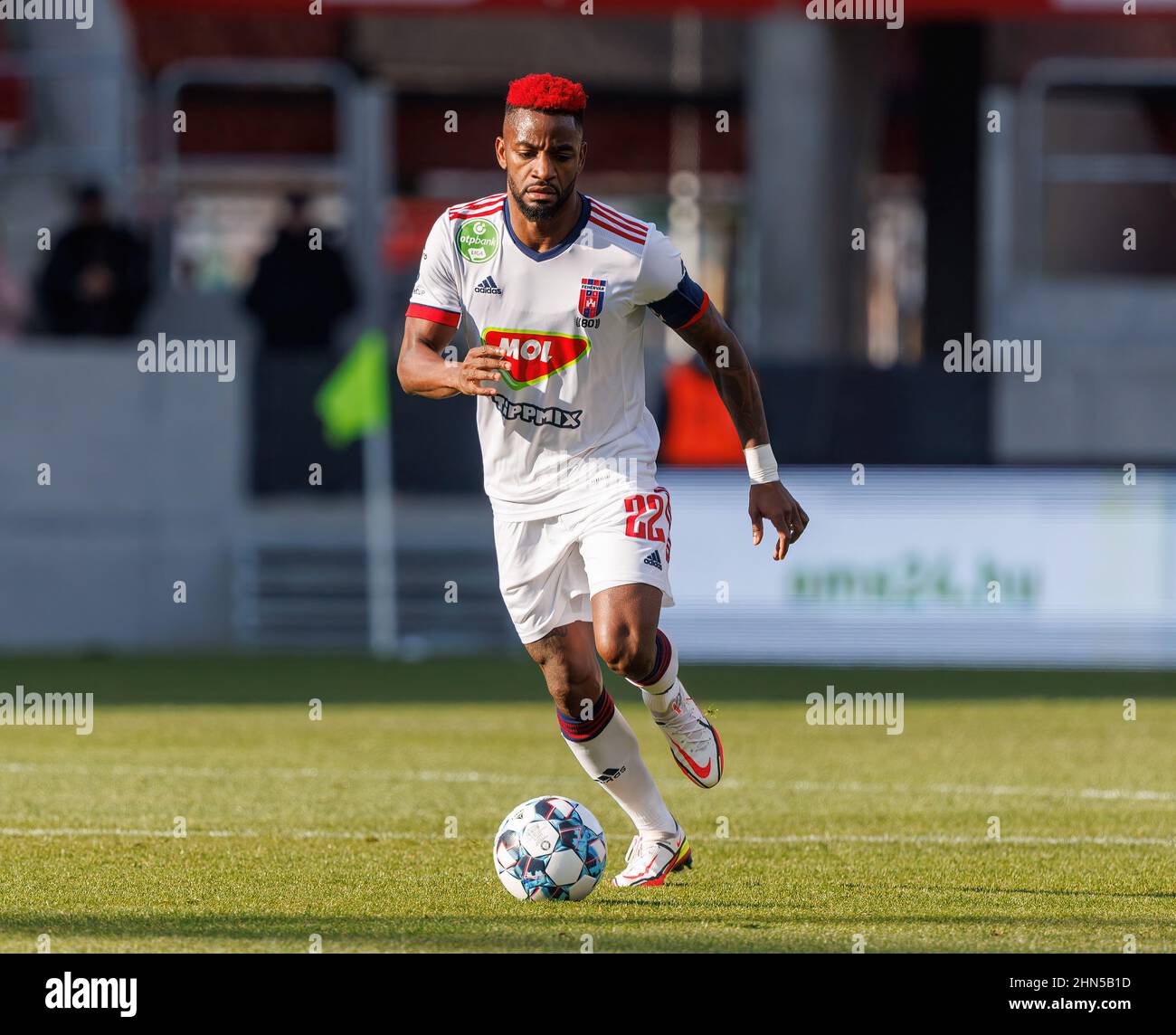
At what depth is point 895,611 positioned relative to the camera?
16.8 metres

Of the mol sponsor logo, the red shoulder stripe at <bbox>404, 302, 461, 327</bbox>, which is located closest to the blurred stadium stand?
the mol sponsor logo

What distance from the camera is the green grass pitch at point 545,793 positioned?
673 cm

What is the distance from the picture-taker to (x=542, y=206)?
740cm

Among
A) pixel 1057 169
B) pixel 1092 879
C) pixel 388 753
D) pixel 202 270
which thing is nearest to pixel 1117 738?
pixel 388 753

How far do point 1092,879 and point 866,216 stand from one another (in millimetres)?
17697

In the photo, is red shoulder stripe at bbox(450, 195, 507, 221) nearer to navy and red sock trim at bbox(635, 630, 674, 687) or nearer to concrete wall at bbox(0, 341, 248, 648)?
navy and red sock trim at bbox(635, 630, 674, 687)

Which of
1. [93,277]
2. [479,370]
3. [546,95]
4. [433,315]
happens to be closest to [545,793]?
[433,315]

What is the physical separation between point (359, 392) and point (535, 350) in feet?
35.5

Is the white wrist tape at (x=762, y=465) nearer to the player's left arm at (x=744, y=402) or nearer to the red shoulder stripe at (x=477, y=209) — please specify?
the player's left arm at (x=744, y=402)

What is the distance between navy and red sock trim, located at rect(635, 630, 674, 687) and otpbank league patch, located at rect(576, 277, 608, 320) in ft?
3.48

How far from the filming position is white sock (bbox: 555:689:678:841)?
7.76 m

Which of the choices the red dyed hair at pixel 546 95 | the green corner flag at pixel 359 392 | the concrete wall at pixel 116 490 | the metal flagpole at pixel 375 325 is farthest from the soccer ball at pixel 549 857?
the concrete wall at pixel 116 490

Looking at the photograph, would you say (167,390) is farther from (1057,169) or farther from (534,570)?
(534,570)

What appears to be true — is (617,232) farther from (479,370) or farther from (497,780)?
(497,780)
